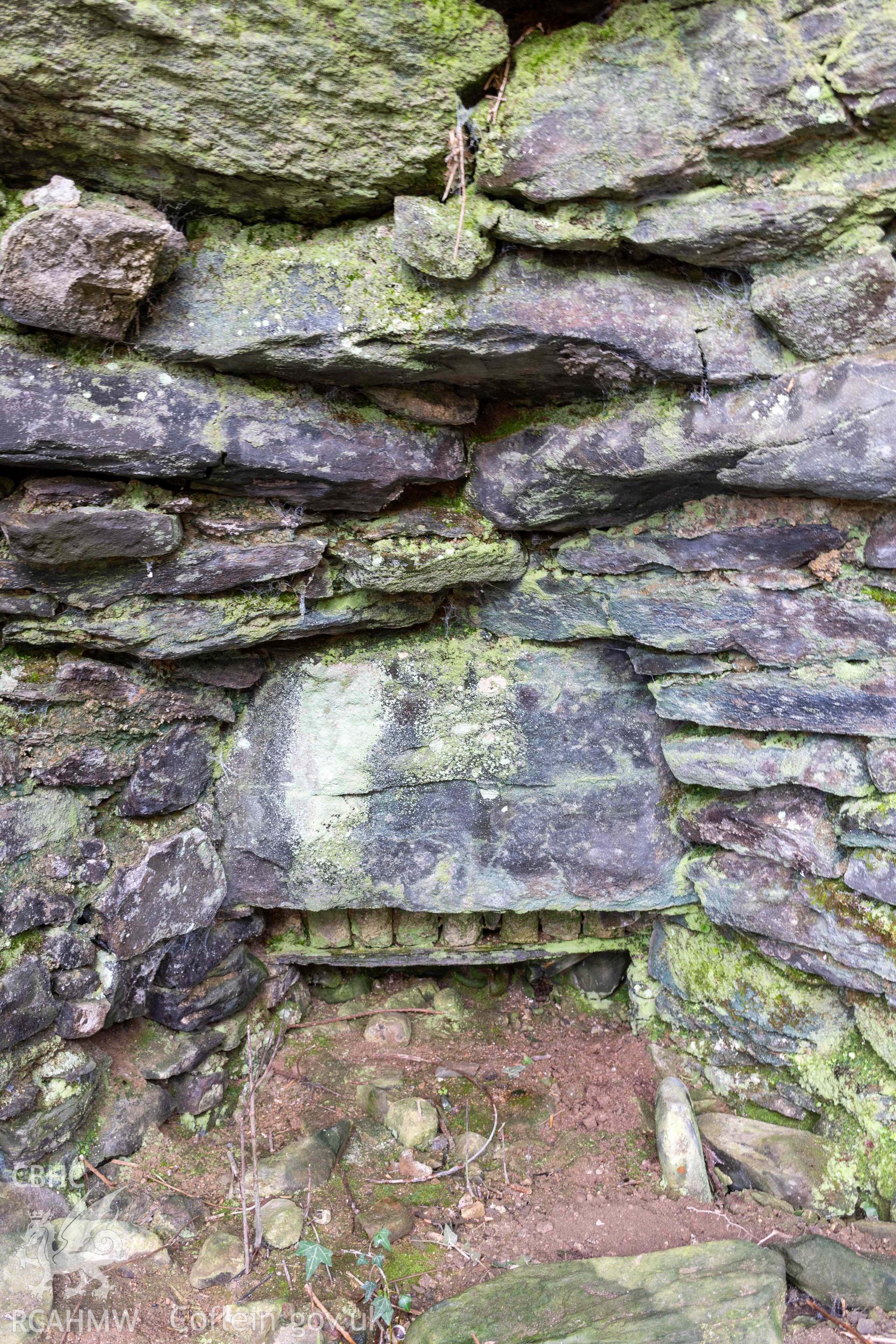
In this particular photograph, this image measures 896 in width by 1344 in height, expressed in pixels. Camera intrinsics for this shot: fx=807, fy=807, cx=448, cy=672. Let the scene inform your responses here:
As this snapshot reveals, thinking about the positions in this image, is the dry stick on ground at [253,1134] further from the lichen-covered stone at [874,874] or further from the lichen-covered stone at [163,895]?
the lichen-covered stone at [874,874]

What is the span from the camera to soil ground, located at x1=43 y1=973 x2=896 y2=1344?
3354mm

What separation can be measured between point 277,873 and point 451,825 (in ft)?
3.12

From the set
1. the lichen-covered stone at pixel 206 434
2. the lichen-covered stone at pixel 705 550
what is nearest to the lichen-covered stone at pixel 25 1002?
the lichen-covered stone at pixel 206 434

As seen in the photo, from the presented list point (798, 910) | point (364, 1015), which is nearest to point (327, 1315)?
point (364, 1015)

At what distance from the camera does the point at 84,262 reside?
2434mm

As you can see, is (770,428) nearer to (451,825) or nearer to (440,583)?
(440,583)

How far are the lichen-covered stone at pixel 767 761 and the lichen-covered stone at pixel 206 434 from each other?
1.77 meters

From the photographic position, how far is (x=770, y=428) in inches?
110

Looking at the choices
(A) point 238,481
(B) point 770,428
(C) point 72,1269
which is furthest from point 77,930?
(B) point 770,428

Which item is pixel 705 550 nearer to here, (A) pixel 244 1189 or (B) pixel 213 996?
(B) pixel 213 996

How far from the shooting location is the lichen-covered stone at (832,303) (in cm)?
246

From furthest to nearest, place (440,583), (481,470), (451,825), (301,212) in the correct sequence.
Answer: (451,825) < (440,583) < (481,470) < (301,212)

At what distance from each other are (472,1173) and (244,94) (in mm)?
4481

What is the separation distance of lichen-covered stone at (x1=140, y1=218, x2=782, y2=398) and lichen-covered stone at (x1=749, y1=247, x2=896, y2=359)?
0.10m
